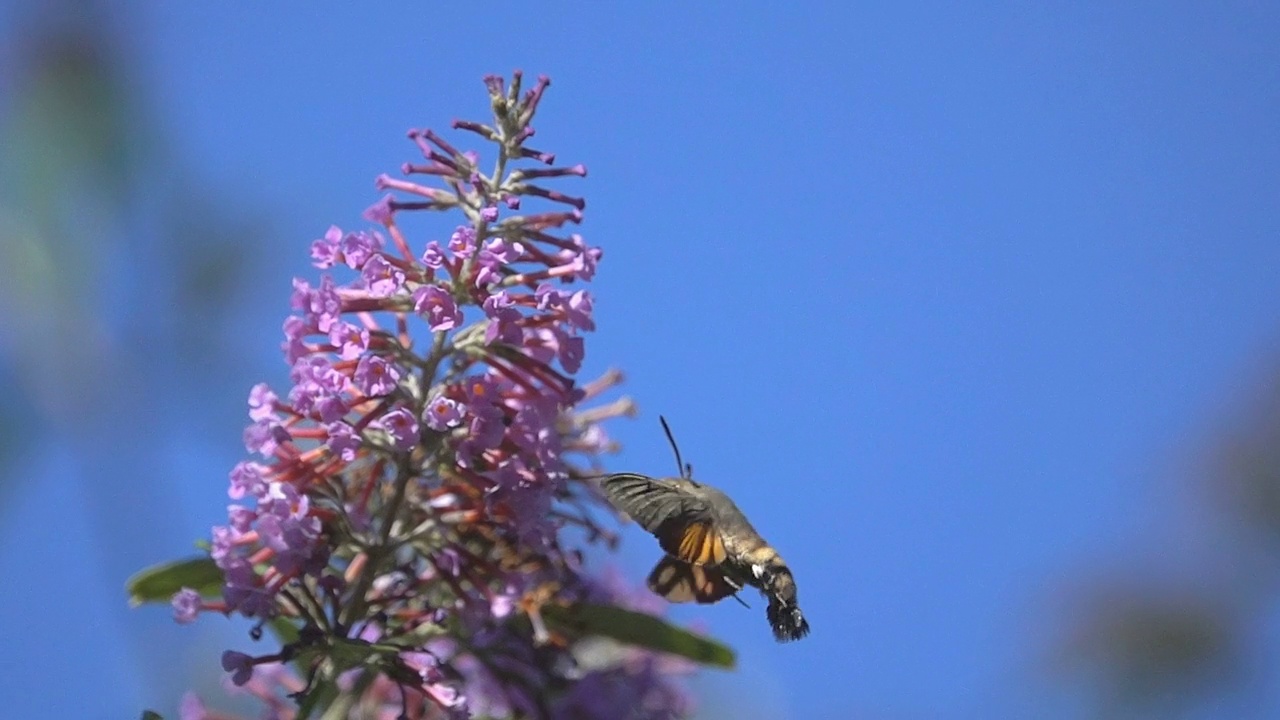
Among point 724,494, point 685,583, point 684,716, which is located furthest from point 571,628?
point 684,716

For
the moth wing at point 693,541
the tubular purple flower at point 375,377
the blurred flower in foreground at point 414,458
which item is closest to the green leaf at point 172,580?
the blurred flower in foreground at point 414,458

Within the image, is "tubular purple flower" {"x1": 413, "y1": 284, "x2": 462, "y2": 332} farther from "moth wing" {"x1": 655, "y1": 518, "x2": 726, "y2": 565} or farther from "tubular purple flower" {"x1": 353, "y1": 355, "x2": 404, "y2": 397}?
"moth wing" {"x1": 655, "y1": 518, "x2": 726, "y2": 565}

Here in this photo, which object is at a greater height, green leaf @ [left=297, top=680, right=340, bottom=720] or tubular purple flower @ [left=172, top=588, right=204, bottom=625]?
tubular purple flower @ [left=172, top=588, right=204, bottom=625]

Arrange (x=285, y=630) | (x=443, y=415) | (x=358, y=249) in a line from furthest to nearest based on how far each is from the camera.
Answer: (x=285, y=630)
(x=358, y=249)
(x=443, y=415)

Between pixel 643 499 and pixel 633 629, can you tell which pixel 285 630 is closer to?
pixel 633 629

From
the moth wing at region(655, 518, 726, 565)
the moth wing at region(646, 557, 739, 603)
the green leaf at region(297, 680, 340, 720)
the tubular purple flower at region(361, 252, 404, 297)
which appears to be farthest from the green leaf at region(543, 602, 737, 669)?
the tubular purple flower at region(361, 252, 404, 297)

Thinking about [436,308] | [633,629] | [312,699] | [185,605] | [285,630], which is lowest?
[312,699]

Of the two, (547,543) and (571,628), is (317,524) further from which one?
(571,628)

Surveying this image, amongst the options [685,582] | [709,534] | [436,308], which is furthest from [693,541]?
[436,308]
